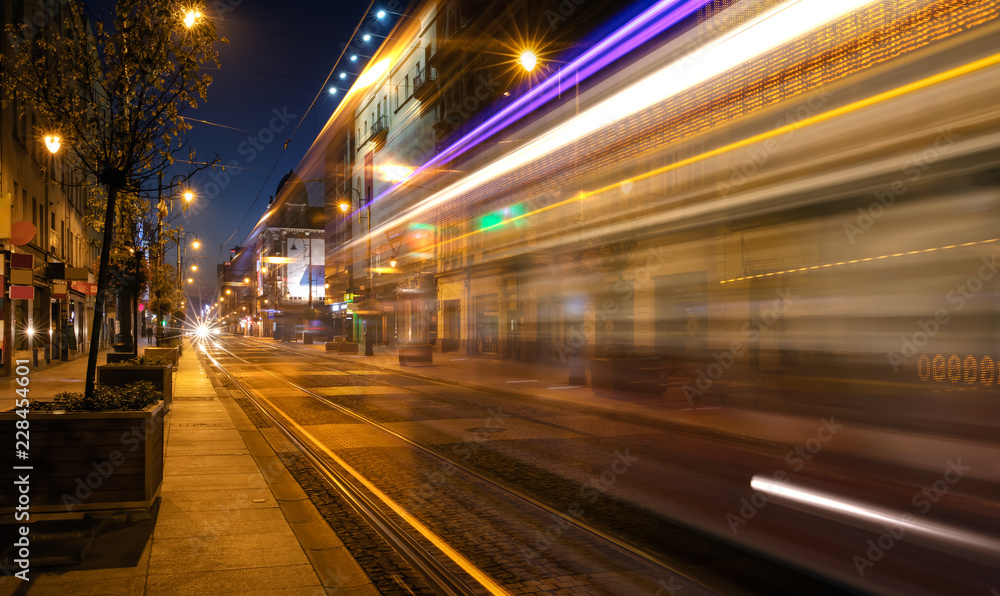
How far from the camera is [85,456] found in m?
5.67

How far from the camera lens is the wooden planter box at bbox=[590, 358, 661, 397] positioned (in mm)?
16766

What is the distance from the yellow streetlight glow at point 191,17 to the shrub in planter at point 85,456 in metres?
4.17

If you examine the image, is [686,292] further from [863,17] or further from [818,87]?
[863,17]

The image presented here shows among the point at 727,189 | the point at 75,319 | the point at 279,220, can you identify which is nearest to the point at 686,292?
the point at 727,189

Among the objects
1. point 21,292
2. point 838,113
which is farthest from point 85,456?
point 21,292

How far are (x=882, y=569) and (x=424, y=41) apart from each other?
48.9 metres

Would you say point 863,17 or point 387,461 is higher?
point 863,17

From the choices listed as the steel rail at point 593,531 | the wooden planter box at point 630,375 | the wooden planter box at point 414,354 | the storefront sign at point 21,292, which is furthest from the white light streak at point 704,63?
the storefront sign at point 21,292

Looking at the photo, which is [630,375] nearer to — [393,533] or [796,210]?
[796,210]

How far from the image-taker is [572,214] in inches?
1024

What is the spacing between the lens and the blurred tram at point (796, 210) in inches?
373

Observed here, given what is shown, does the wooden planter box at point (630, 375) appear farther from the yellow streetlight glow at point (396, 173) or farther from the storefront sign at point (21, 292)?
the yellow streetlight glow at point (396, 173)

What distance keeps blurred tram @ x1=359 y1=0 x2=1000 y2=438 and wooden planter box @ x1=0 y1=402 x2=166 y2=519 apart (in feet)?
34.4

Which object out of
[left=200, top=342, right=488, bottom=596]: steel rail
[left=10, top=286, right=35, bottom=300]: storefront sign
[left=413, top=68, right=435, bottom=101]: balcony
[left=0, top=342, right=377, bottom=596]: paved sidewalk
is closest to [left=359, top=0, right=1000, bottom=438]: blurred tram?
[left=200, top=342, right=488, bottom=596]: steel rail
